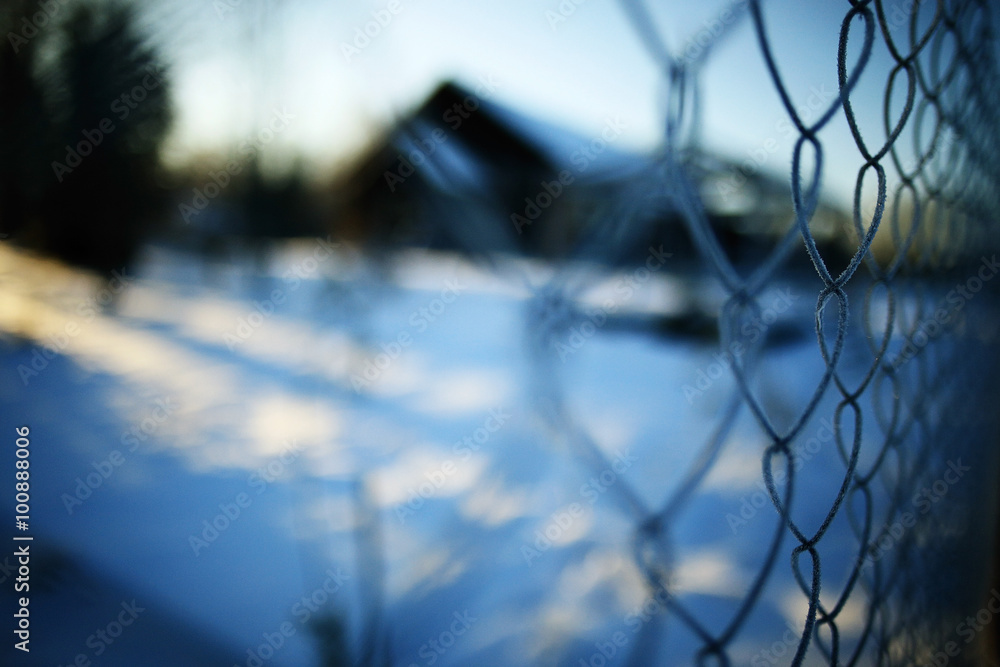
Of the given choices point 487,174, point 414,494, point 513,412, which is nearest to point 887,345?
point 414,494

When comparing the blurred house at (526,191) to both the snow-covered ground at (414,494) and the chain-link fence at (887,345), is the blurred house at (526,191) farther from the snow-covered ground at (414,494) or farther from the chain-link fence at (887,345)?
the chain-link fence at (887,345)

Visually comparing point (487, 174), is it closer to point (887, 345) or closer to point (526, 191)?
point (526, 191)

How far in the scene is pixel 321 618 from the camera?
0.80m

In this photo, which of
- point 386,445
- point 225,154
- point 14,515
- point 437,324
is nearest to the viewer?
point 14,515

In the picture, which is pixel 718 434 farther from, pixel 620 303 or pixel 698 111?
pixel 620 303

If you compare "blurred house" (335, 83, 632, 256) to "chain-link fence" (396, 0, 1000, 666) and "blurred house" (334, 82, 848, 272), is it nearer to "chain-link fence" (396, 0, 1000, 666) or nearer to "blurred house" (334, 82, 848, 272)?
"blurred house" (334, 82, 848, 272)

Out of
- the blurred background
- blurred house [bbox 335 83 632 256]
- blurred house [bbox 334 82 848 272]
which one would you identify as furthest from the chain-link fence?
blurred house [bbox 335 83 632 256]

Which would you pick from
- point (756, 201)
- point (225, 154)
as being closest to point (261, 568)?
point (756, 201)

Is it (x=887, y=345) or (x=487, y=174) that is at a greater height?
(x=487, y=174)

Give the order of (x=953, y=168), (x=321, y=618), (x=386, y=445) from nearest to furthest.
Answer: (x=953, y=168) → (x=321, y=618) → (x=386, y=445)

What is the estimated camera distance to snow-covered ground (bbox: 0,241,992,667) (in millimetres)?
802

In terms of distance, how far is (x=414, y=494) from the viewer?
126 cm

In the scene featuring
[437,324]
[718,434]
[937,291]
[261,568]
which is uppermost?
[437,324]

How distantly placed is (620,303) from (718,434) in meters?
3.26
